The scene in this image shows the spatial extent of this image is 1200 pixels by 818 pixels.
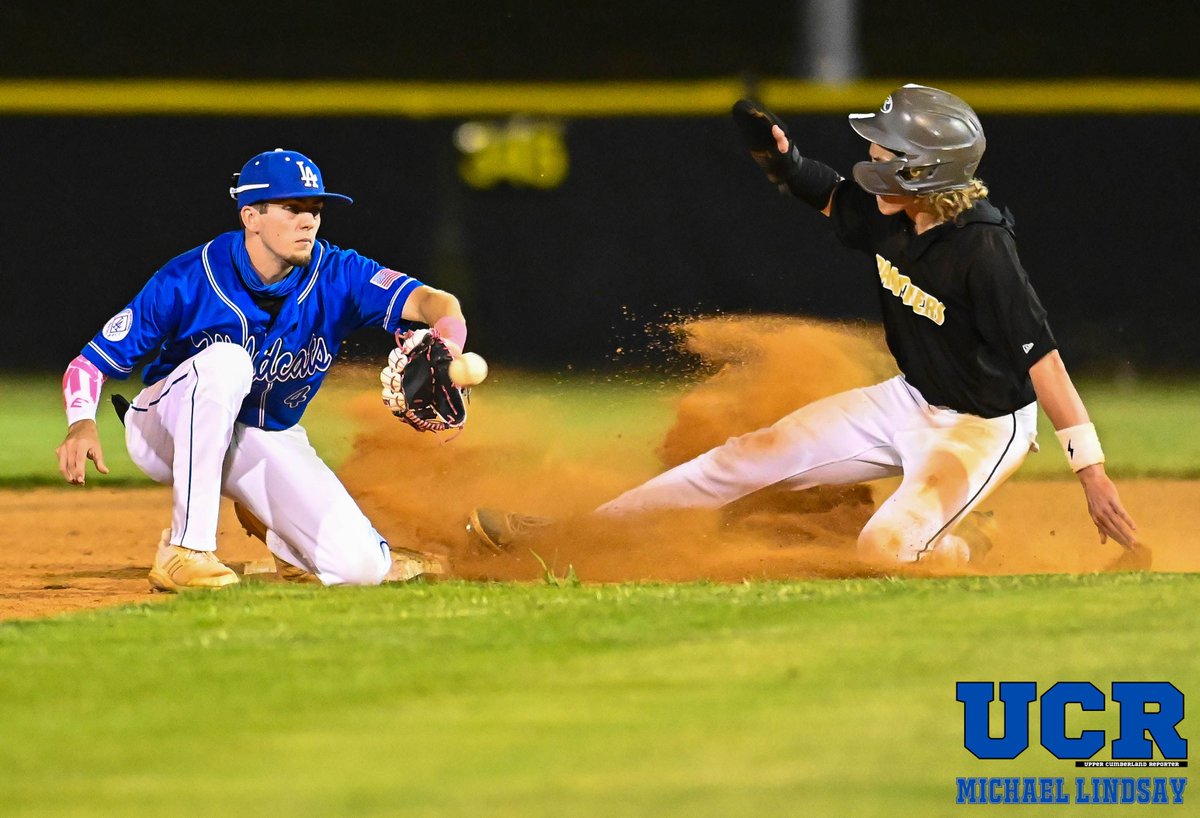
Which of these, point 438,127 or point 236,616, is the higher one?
point 438,127

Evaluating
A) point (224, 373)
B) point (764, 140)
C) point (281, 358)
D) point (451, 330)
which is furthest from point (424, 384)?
point (764, 140)

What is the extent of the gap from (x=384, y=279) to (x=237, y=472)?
74 centimetres

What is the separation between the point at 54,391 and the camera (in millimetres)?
9875

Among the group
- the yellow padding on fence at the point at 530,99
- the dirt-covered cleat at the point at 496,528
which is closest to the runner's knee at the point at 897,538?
the dirt-covered cleat at the point at 496,528

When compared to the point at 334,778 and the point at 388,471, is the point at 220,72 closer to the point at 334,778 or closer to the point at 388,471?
the point at 388,471

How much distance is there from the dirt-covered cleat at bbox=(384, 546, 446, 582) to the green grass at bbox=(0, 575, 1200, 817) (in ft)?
1.06

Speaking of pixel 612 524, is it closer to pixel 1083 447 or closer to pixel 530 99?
pixel 1083 447

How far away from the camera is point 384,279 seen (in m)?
→ 5.57

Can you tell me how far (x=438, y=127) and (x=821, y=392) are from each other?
11.9ft

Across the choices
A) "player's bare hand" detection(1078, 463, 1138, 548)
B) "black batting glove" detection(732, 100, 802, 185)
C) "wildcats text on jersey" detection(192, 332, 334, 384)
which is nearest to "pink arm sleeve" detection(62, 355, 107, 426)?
"wildcats text on jersey" detection(192, 332, 334, 384)

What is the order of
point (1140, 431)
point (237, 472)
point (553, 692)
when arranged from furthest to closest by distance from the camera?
point (1140, 431)
point (237, 472)
point (553, 692)

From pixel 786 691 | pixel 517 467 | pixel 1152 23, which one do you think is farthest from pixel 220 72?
pixel 786 691

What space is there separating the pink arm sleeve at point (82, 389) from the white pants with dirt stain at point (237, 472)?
0.80 feet

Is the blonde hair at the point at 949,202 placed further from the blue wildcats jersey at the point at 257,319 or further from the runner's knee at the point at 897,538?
the blue wildcats jersey at the point at 257,319
